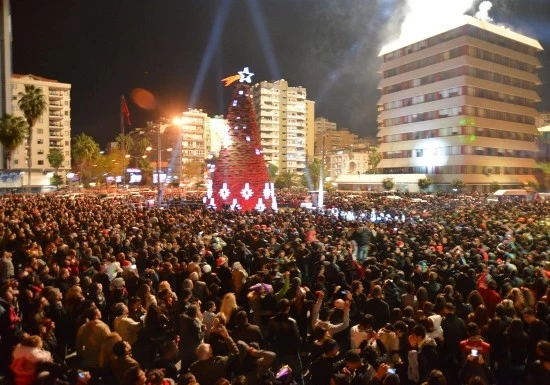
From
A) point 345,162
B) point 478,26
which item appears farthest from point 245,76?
point 345,162

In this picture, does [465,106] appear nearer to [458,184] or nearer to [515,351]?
[458,184]

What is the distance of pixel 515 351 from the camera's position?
657 cm

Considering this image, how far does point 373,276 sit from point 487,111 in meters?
76.0

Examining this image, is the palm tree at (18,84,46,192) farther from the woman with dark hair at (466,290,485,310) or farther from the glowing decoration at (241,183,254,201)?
the woman with dark hair at (466,290,485,310)

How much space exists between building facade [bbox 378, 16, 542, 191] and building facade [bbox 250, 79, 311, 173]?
1995 inches

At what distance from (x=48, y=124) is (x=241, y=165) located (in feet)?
240

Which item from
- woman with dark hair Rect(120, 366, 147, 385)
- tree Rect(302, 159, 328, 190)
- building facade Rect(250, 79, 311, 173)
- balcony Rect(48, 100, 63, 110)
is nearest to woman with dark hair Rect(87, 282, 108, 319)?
woman with dark hair Rect(120, 366, 147, 385)

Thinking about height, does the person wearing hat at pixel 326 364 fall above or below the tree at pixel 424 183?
below

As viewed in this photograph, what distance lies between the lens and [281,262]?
11.4 m

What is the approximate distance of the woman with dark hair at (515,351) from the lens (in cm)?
653

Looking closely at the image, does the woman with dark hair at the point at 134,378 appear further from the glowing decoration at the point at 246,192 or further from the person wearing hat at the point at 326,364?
the glowing decoration at the point at 246,192

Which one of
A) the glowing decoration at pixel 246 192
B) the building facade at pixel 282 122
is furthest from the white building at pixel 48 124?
the glowing decoration at pixel 246 192

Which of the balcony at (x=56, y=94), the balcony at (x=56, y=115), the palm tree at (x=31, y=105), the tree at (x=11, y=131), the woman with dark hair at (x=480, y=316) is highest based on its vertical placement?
the balcony at (x=56, y=94)

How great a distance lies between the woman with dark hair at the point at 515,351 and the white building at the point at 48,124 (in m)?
90.8
